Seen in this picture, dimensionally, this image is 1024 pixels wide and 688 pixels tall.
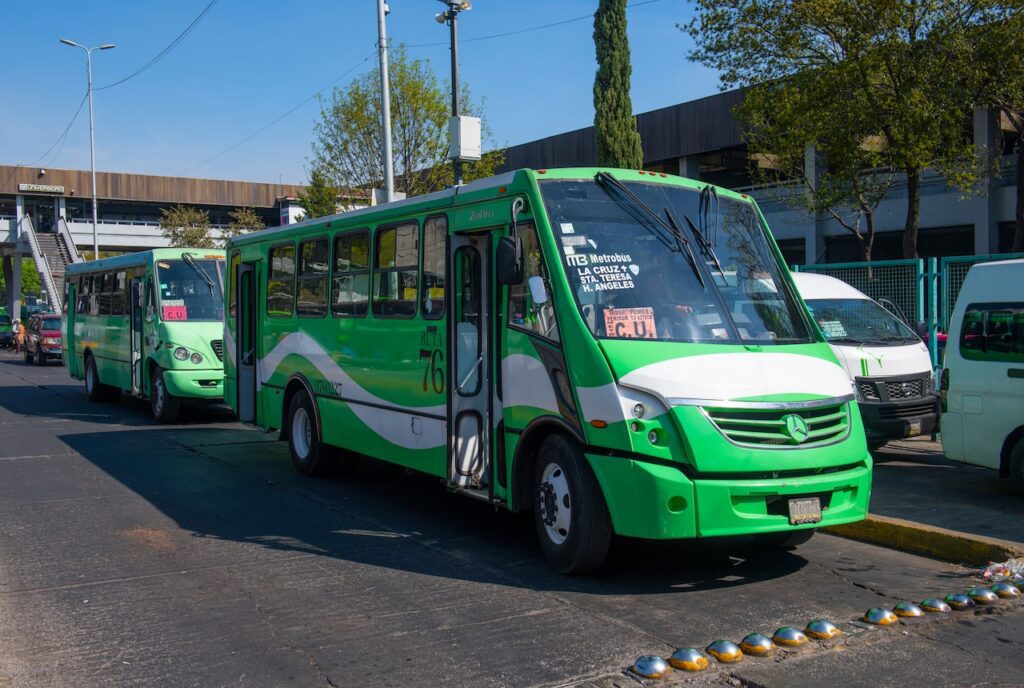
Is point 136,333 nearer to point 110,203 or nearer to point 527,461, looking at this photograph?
point 527,461

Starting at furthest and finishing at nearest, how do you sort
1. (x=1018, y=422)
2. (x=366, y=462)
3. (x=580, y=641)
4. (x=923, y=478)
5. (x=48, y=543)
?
1. (x=366, y=462)
2. (x=923, y=478)
3. (x=1018, y=422)
4. (x=48, y=543)
5. (x=580, y=641)

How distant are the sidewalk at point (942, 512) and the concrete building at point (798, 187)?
1289 centimetres

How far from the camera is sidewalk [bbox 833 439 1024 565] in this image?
284 inches

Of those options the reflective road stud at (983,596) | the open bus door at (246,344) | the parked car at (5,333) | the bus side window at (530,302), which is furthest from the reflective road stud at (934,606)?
the parked car at (5,333)

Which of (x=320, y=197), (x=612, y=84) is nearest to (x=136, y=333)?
(x=612, y=84)

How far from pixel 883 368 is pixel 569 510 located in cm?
563

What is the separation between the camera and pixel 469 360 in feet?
26.1

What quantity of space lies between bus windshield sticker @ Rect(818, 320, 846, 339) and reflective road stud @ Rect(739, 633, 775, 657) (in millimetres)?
6629

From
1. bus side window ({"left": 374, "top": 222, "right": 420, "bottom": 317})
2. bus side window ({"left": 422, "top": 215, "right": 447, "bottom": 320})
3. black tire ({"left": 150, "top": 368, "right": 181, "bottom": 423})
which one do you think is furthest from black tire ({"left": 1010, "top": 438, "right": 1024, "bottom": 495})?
black tire ({"left": 150, "top": 368, "right": 181, "bottom": 423})

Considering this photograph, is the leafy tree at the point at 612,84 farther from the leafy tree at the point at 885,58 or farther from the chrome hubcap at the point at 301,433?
the chrome hubcap at the point at 301,433

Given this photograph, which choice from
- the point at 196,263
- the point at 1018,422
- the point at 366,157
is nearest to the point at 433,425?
the point at 1018,422

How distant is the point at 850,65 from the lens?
17.4m

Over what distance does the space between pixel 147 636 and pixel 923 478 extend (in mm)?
7606

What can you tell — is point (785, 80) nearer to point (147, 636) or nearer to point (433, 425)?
point (433, 425)
